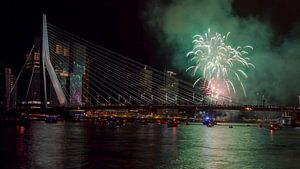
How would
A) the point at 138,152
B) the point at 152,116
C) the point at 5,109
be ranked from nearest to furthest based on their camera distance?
the point at 138,152
the point at 5,109
the point at 152,116

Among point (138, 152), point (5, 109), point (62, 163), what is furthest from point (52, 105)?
point (62, 163)

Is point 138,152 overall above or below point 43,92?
below

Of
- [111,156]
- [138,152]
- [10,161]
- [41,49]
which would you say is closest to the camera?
[10,161]

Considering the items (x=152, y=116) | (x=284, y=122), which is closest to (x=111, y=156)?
(x=284, y=122)

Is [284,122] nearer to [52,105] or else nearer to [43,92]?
[52,105]

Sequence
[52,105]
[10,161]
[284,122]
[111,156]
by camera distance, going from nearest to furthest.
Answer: [10,161] < [111,156] < [52,105] < [284,122]

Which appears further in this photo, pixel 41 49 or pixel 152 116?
A: pixel 152 116

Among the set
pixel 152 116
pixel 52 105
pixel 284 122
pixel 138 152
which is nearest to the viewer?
pixel 138 152

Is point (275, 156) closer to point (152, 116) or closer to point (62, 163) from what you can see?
point (62, 163)

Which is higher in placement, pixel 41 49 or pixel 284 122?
pixel 41 49
